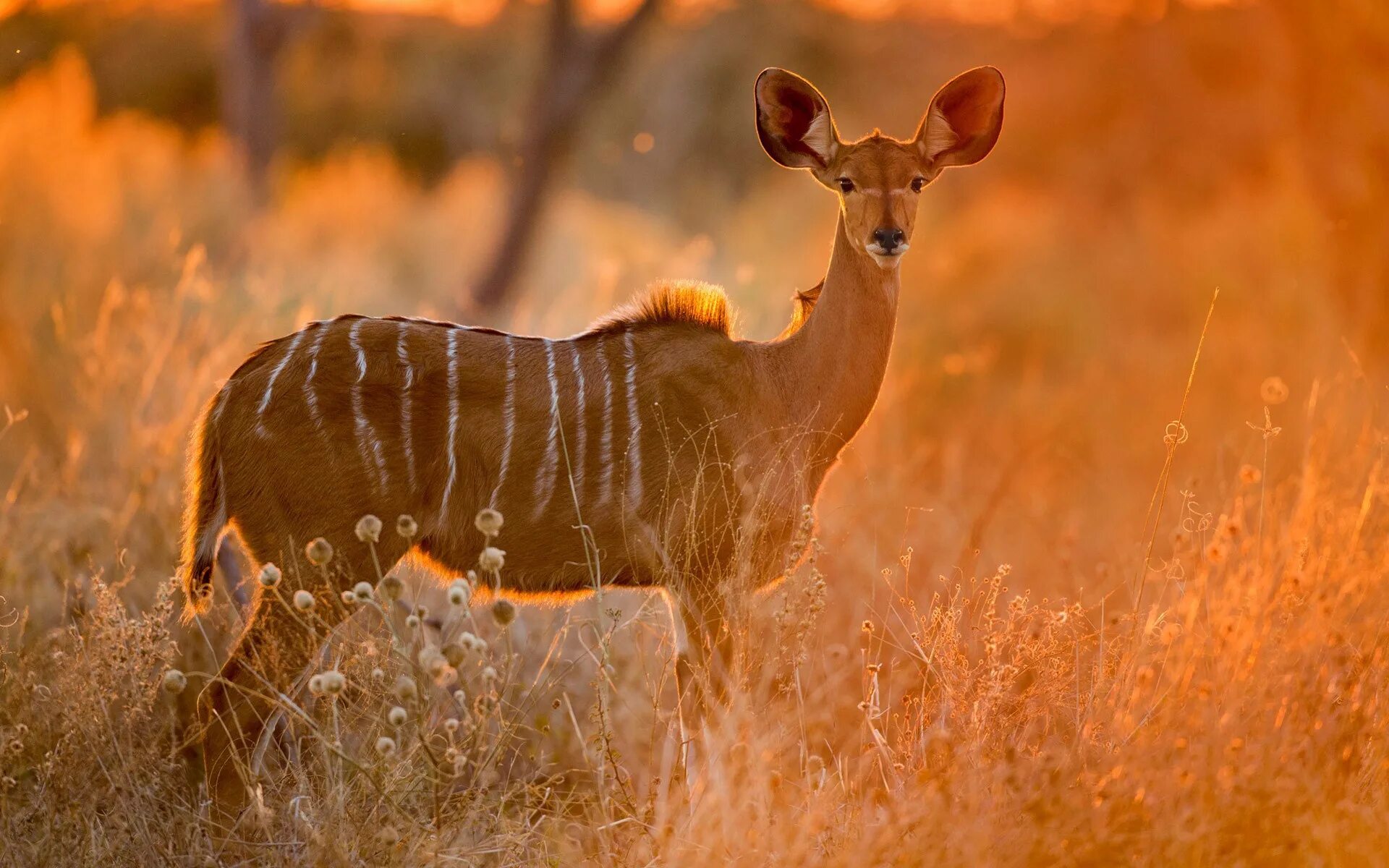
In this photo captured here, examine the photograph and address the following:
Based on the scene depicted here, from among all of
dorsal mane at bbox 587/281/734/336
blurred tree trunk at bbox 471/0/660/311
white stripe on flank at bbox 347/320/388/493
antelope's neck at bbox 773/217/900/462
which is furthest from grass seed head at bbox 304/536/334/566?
blurred tree trunk at bbox 471/0/660/311

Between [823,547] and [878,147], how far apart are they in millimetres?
1204

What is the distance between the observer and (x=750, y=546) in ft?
12.8

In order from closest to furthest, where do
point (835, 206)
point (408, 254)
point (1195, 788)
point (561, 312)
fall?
point (1195, 788), point (561, 312), point (408, 254), point (835, 206)

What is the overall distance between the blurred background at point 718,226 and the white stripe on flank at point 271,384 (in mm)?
1386

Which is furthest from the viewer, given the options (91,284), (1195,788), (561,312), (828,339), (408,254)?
(408,254)

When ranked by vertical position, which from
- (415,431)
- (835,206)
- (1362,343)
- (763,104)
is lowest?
(415,431)

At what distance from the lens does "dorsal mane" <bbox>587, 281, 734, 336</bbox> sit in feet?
14.3

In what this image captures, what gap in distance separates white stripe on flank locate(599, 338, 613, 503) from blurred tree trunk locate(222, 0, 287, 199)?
960 cm

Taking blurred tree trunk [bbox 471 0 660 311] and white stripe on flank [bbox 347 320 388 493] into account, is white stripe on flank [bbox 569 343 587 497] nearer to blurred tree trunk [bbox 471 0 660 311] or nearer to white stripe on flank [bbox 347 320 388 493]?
white stripe on flank [bbox 347 320 388 493]

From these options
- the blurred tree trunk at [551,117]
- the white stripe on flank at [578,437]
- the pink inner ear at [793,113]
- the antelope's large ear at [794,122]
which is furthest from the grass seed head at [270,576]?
the blurred tree trunk at [551,117]

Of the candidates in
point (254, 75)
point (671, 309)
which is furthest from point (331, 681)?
point (254, 75)

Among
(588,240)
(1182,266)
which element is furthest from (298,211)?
(1182,266)

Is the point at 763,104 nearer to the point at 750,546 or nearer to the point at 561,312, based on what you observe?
the point at 750,546

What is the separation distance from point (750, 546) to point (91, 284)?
218 inches
